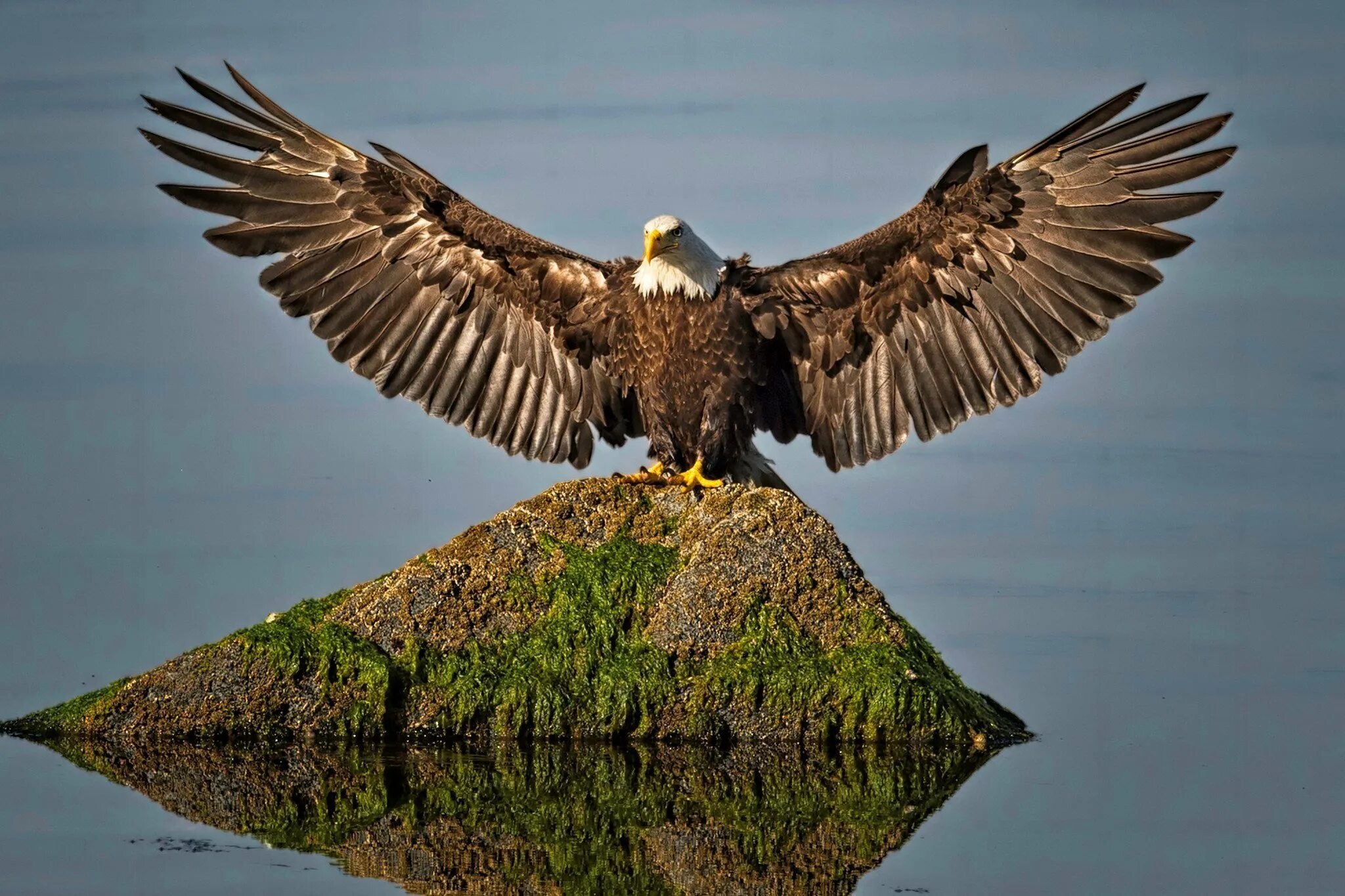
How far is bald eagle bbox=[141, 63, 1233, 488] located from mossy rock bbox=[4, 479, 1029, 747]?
0.68 metres

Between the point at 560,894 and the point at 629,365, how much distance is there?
11.6 ft

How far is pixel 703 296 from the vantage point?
303 inches

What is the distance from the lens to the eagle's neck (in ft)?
25.2

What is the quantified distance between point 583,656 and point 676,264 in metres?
1.99

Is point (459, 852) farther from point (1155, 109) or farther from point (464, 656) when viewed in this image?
point (1155, 109)

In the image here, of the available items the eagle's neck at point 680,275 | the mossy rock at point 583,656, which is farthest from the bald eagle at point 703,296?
the mossy rock at point 583,656

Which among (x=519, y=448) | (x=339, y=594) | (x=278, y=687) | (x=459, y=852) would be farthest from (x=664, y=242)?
(x=459, y=852)

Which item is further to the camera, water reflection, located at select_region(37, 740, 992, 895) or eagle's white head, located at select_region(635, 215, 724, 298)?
eagle's white head, located at select_region(635, 215, 724, 298)

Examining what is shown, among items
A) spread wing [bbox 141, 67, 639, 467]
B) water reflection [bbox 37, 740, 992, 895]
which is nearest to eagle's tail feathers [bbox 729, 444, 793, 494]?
spread wing [bbox 141, 67, 639, 467]

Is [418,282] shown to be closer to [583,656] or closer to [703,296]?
[703,296]

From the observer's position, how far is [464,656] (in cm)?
650

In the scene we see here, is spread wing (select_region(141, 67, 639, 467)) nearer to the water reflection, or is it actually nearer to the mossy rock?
the mossy rock

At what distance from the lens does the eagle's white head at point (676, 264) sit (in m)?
7.61

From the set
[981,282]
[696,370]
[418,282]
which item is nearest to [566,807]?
[696,370]
